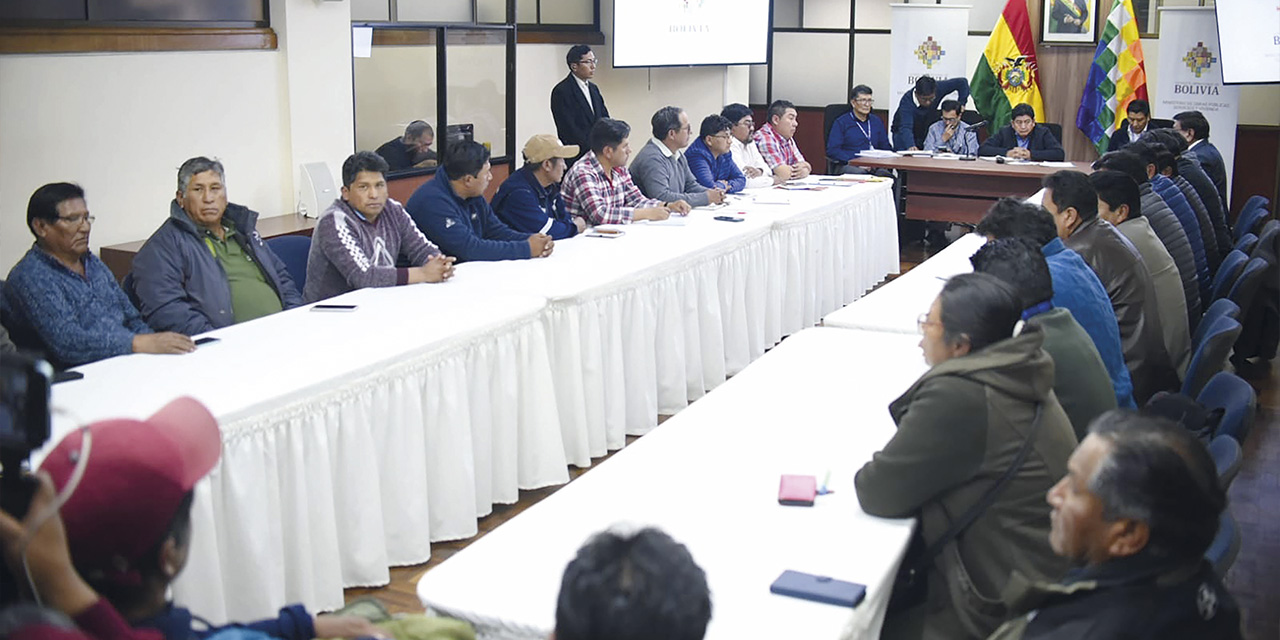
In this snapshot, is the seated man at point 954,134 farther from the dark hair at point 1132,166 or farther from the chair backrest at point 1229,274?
the chair backrest at point 1229,274

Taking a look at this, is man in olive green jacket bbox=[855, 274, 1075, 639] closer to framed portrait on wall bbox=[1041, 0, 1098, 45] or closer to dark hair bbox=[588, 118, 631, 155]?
dark hair bbox=[588, 118, 631, 155]

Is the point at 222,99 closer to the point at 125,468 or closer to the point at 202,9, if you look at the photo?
the point at 202,9

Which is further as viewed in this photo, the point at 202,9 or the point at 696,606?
the point at 202,9

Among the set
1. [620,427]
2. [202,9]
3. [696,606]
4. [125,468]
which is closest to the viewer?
[696,606]

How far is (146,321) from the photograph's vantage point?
3.60m

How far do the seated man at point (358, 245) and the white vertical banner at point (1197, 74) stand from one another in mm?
7073

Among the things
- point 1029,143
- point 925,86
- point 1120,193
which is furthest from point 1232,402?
point 925,86

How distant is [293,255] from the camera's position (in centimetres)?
429

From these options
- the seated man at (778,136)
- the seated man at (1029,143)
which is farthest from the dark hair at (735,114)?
the seated man at (1029,143)

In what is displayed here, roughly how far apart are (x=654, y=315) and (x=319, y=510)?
1918 millimetres

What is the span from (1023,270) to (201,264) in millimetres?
2375

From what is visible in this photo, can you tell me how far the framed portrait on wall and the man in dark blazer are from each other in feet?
15.0

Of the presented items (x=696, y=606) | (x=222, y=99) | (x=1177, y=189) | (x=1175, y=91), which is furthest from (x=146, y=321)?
(x=1175, y=91)

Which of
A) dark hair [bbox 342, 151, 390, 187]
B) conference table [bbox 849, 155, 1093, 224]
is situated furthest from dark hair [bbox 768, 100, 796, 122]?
dark hair [bbox 342, 151, 390, 187]
